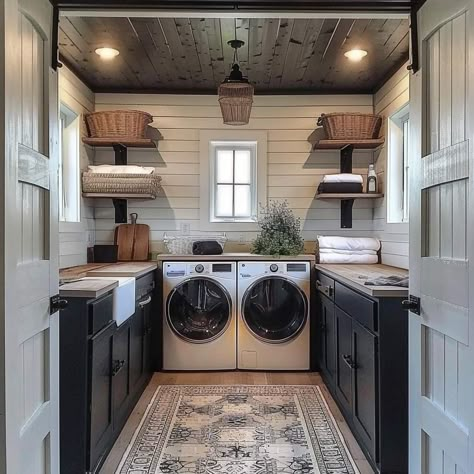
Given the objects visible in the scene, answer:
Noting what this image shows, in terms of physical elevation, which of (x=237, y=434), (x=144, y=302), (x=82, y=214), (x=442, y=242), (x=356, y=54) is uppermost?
(x=356, y=54)

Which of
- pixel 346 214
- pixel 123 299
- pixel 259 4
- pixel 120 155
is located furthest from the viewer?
pixel 346 214

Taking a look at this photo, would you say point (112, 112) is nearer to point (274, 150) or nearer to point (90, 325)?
point (274, 150)

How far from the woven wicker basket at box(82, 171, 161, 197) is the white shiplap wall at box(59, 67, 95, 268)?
160 mm

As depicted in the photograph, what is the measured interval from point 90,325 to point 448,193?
1538 mm

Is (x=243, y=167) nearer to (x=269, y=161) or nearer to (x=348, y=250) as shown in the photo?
(x=269, y=161)

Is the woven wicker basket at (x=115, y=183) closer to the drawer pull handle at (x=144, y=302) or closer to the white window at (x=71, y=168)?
the white window at (x=71, y=168)

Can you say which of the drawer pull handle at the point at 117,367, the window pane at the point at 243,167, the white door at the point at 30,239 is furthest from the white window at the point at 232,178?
the white door at the point at 30,239

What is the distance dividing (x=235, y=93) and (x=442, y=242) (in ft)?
7.02

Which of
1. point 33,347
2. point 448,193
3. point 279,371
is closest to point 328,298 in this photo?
point 279,371

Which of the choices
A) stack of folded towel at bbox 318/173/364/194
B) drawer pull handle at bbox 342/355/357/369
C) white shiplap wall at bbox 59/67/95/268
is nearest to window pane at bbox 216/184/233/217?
stack of folded towel at bbox 318/173/364/194

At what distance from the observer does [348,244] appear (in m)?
4.28

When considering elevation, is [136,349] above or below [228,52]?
below

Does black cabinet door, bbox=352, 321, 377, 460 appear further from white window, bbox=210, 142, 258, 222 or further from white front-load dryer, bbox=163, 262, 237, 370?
white window, bbox=210, 142, 258, 222

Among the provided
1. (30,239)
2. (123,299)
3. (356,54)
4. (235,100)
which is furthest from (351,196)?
(30,239)
